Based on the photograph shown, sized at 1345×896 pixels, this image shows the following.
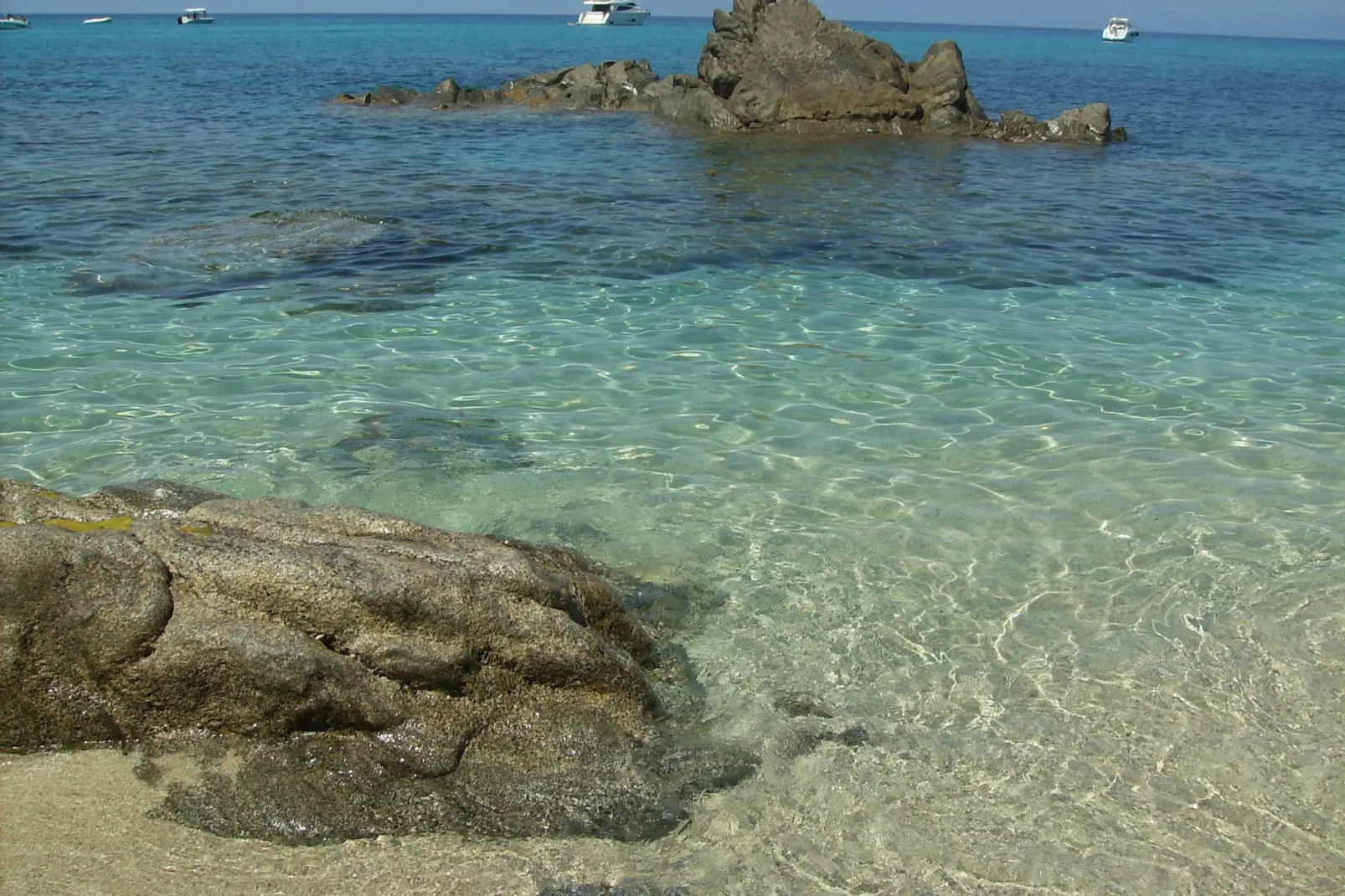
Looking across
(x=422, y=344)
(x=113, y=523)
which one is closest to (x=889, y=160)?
(x=422, y=344)

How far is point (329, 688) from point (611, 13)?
123 meters

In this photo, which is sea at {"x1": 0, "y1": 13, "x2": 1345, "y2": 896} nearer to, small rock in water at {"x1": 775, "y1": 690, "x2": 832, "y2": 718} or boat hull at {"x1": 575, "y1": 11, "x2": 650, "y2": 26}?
small rock in water at {"x1": 775, "y1": 690, "x2": 832, "y2": 718}

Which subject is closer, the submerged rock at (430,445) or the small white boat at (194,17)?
the submerged rock at (430,445)

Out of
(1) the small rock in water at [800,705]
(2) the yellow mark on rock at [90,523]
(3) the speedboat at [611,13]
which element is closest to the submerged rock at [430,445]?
(2) the yellow mark on rock at [90,523]

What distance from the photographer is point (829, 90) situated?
25859mm

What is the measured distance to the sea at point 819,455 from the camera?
12.7ft

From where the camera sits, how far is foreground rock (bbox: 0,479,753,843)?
3.78 metres

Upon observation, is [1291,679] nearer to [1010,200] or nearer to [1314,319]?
[1314,319]

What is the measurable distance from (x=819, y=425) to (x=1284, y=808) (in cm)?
438

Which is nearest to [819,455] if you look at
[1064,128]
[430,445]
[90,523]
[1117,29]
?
[430,445]

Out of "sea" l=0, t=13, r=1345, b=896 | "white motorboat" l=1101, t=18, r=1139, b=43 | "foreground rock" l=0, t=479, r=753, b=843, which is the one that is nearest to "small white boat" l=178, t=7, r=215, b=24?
"white motorboat" l=1101, t=18, r=1139, b=43

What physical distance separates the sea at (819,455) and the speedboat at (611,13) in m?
103

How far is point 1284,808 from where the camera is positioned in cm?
415

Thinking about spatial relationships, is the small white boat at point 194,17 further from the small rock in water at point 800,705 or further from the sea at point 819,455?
the small rock in water at point 800,705
